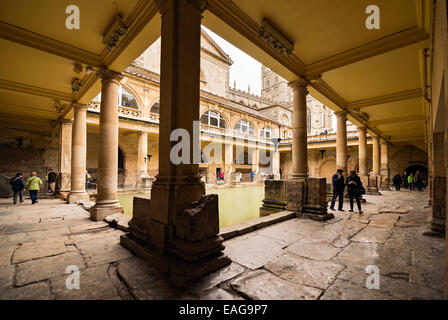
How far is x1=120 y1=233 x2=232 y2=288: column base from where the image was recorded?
1.97 meters

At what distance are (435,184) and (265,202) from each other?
3.67 metres

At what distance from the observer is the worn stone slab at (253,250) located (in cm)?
252

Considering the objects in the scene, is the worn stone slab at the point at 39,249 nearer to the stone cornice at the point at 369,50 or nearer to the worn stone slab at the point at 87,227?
the worn stone slab at the point at 87,227

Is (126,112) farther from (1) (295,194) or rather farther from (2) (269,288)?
(2) (269,288)

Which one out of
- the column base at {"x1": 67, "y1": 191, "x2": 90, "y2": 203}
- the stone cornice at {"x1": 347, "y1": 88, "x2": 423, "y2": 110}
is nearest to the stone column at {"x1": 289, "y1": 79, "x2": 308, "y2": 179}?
the stone cornice at {"x1": 347, "y1": 88, "x2": 423, "y2": 110}

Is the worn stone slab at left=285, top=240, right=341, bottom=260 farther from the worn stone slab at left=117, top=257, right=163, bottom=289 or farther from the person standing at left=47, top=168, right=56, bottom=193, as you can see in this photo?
the person standing at left=47, top=168, right=56, bottom=193

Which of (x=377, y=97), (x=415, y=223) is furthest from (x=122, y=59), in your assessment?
(x=377, y=97)

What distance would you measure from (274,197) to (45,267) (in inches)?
196

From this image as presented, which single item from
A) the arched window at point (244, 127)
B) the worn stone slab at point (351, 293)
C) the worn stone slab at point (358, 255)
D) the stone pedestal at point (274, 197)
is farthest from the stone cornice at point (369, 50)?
the arched window at point (244, 127)

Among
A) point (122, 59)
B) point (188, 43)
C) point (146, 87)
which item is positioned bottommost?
point (188, 43)

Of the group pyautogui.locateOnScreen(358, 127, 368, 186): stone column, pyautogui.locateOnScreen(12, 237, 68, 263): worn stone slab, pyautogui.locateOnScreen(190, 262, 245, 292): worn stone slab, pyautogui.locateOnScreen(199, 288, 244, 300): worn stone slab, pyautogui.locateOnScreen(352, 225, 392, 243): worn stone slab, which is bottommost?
pyautogui.locateOnScreen(352, 225, 392, 243): worn stone slab

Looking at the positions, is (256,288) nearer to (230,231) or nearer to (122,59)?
(230,231)

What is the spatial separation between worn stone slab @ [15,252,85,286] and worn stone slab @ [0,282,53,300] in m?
0.13
